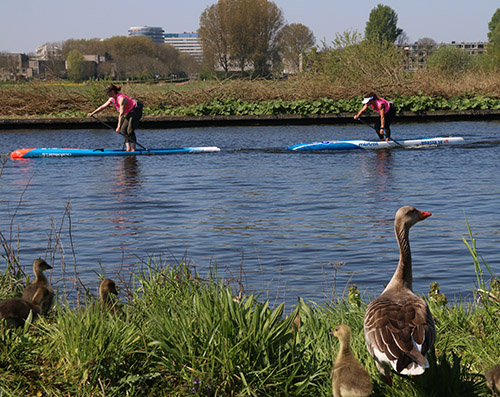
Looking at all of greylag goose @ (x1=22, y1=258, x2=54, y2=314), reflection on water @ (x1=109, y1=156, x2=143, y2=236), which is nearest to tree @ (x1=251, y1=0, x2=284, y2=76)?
reflection on water @ (x1=109, y1=156, x2=143, y2=236)

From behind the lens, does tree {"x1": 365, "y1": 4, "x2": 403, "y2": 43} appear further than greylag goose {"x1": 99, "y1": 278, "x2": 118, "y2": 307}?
Yes

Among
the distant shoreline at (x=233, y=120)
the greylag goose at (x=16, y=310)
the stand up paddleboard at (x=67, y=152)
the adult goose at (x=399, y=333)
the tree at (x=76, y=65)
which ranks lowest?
the stand up paddleboard at (x=67, y=152)

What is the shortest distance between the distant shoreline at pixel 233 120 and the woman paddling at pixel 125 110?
40.3ft

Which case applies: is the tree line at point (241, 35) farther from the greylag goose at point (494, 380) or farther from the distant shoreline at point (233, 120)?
the greylag goose at point (494, 380)

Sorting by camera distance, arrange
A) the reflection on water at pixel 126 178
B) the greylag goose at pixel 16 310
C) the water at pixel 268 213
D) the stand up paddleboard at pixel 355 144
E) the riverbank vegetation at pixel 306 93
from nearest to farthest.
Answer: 1. the greylag goose at pixel 16 310
2. the water at pixel 268 213
3. the reflection on water at pixel 126 178
4. the stand up paddleboard at pixel 355 144
5. the riverbank vegetation at pixel 306 93

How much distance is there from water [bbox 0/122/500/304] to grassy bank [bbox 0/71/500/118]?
12.1 meters

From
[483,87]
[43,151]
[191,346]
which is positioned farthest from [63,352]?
[483,87]

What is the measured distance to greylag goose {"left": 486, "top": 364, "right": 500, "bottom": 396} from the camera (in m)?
4.42

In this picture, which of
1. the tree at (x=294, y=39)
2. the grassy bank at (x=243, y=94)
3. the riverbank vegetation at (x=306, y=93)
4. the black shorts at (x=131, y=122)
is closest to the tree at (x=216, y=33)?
the tree at (x=294, y=39)

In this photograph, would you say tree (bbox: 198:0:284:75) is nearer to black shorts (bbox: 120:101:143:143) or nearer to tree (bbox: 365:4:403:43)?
tree (bbox: 365:4:403:43)

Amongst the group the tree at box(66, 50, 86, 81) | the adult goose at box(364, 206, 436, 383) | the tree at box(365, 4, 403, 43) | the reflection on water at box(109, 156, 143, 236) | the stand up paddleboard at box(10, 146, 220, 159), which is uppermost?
the tree at box(365, 4, 403, 43)

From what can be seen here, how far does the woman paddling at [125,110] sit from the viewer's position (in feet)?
75.9

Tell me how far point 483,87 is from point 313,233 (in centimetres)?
3243

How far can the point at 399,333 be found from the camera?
4277 mm
